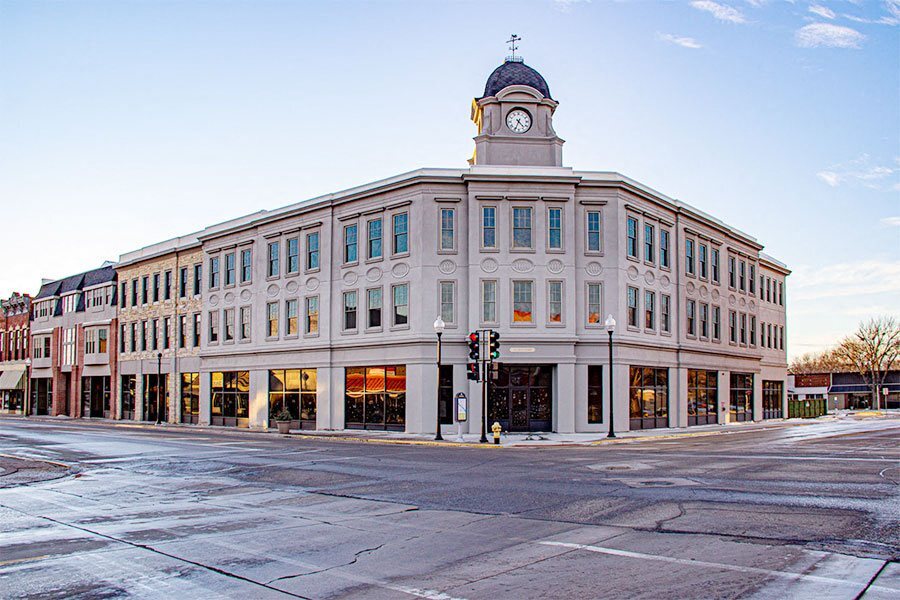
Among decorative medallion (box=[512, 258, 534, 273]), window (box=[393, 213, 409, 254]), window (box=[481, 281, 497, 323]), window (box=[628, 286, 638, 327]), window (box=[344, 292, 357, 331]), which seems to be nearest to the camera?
window (box=[481, 281, 497, 323])

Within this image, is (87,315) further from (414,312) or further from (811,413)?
(811,413)

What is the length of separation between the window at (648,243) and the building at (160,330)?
27.8 meters

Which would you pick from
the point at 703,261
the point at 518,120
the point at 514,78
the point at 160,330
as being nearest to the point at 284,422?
the point at 160,330

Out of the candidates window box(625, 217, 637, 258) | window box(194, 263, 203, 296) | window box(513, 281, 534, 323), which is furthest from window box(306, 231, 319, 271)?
window box(625, 217, 637, 258)

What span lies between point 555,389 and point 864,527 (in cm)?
2517

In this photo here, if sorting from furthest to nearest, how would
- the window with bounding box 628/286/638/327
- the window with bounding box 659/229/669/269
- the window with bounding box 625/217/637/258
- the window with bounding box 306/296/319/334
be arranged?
the window with bounding box 306/296/319/334 → the window with bounding box 659/229/669/269 → the window with bounding box 625/217/637/258 → the window with bounding box 628/286/638/327

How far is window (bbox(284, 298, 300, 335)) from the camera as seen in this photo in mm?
42469

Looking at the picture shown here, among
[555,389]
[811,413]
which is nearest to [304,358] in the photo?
[555,389]

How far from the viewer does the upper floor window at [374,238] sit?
38656mm

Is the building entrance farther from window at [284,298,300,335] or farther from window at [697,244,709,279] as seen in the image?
window at [697,244,709,279]

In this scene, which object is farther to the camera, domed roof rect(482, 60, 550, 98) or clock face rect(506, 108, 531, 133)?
domed roof rect(482, 60, 550, 98)

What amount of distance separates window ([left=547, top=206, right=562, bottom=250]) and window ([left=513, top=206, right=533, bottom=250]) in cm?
93

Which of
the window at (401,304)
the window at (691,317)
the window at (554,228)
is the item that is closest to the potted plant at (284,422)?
the window at (401,304)

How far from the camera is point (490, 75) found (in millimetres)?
41219
